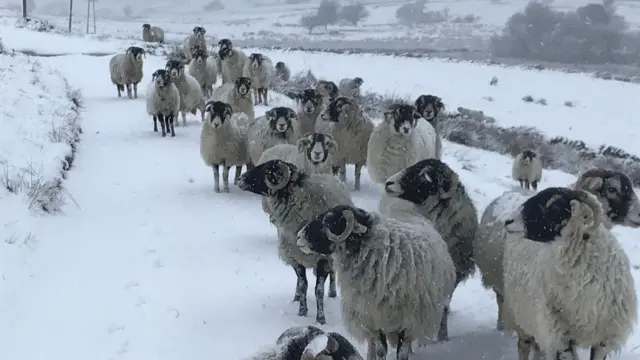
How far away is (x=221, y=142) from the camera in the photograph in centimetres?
1090

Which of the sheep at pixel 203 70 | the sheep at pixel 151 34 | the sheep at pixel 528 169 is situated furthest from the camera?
the sheep at pixel 151 34

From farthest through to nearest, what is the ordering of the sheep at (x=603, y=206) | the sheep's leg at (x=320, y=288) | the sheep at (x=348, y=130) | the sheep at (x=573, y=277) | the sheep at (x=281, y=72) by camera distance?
the sheep at (x=281, y=72) < the sheep at (x=348, y=130) < the sheep's leg at (x=320, y=288) < the sheep at (x=603, y=206) < the sheep at (x=573, y=277)

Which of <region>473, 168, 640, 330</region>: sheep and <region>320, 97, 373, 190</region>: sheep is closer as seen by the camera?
<region>473, 168, 640, 330</region>: sheep

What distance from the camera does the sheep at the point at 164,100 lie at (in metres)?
14.8

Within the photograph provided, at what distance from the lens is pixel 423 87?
32.8 meters

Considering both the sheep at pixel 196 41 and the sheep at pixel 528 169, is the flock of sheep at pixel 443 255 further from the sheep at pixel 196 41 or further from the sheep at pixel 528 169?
the sheep at pixel 196 41

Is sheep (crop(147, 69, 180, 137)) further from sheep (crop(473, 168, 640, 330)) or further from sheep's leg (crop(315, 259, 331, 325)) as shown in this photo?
sheep (crop(473, 168, 640, 330))

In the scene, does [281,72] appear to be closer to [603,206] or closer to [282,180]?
[282,180]

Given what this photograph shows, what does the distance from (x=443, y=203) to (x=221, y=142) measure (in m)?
5.65

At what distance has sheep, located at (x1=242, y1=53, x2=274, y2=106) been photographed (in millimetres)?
18688

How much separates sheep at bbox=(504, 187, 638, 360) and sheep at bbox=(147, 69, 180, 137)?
37.6 ft

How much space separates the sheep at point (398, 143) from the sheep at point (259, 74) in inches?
362

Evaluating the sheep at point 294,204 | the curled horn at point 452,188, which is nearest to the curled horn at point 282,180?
the sheep at point 294,204

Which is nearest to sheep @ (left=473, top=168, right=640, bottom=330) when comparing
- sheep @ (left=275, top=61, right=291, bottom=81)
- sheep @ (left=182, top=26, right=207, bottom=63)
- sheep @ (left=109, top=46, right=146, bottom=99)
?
sheep @ (left=109, top=46, right=146, bottom=99)
